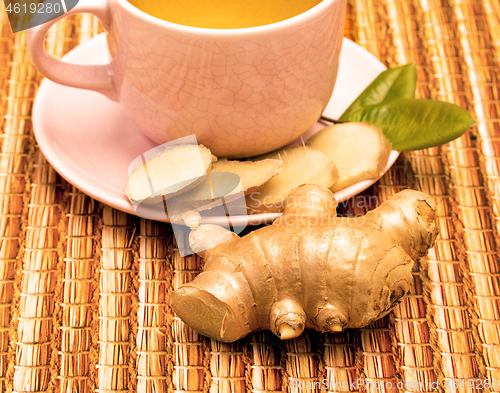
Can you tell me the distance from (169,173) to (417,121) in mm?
385

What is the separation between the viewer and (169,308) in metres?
0.67

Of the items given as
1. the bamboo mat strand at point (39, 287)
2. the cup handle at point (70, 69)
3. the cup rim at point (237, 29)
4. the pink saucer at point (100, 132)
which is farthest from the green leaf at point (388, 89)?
the bamboo mat strand at point (39, 287)

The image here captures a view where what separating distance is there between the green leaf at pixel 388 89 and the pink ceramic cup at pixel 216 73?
15cm

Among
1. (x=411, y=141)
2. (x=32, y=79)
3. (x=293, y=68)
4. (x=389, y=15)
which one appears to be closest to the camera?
(x=293, y=68)

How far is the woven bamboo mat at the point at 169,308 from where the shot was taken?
2.02ft

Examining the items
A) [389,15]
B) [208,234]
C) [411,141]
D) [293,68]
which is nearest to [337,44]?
[293,68]

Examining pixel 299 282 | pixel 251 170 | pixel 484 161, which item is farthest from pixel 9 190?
pixel 484 161

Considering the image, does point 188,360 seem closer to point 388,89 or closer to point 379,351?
point 379,351

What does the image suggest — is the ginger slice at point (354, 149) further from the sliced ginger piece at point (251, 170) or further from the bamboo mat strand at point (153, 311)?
the bamboo mat strand at point (153, 311)

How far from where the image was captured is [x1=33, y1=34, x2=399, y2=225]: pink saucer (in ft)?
2.29

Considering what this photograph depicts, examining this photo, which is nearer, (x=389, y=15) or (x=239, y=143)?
(x=239, y=143)

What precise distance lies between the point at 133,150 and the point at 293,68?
0.29 m

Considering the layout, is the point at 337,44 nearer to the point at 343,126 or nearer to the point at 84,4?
the point at 343,126

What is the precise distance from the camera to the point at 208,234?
65 cm
